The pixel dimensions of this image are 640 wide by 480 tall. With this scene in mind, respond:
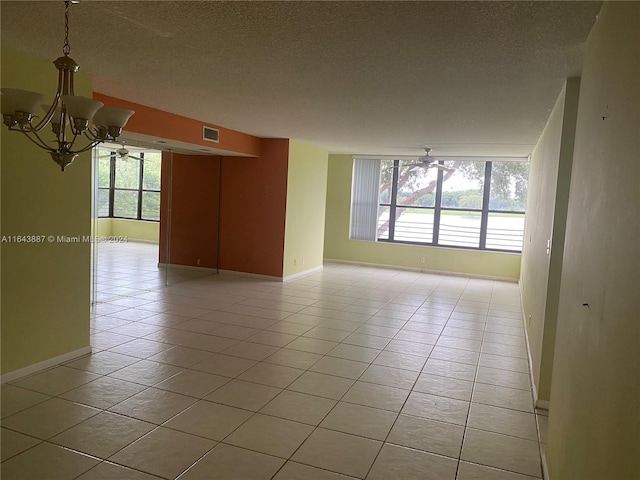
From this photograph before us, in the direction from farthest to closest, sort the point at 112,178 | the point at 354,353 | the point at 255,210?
1. the point at 112,178
2. the point at 255,210
3. the point at 354,353

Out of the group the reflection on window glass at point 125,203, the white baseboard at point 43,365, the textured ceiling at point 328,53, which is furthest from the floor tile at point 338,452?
the reflection on window glass at point 125,203

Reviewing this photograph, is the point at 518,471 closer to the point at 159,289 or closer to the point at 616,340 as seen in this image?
the point at 616,340

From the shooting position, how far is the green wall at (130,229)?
9.73 metres

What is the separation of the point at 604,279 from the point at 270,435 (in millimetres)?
2027

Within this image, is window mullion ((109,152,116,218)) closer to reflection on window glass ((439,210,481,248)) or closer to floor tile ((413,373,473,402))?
reflection on window glass ((439,210,481,248))

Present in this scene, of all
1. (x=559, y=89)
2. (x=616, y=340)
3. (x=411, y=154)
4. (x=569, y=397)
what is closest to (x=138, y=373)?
(x=569, y=397)

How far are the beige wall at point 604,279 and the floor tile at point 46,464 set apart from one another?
2.29 metres

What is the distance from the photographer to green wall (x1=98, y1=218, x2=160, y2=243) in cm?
973

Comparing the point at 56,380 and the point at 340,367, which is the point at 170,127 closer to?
the point at 56,380

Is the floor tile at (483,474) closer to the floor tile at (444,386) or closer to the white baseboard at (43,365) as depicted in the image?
the floor tile at (444,386)

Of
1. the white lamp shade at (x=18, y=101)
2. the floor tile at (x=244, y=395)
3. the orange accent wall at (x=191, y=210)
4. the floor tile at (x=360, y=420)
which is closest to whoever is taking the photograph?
the white lamp shade at (x=18, y=101)

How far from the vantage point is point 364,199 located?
10.0m

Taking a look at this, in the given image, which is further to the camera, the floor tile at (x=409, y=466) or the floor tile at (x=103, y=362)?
the floor tile at (x=103, y=362)

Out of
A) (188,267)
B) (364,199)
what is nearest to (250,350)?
(188,267)
